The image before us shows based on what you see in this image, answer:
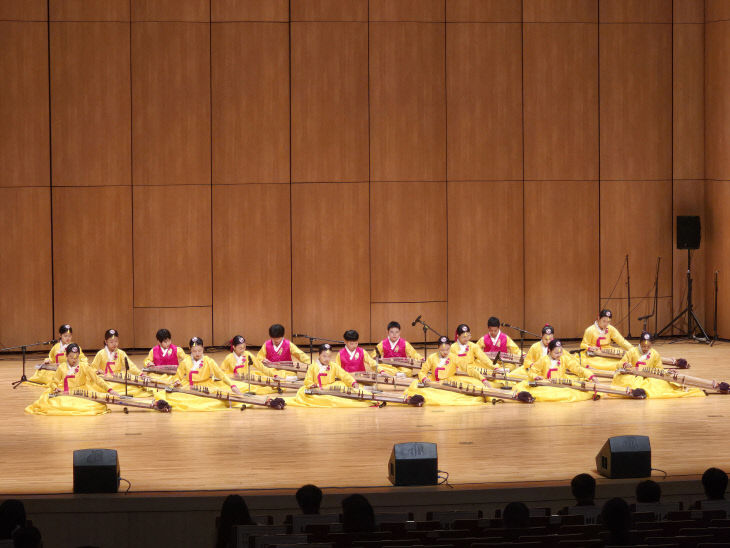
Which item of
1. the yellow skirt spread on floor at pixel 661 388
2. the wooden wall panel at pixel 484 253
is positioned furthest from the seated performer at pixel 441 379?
the wooden wall panel at pixel 484 253

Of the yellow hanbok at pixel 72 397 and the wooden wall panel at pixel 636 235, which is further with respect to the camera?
the wooden wall panel at pixel 636 235

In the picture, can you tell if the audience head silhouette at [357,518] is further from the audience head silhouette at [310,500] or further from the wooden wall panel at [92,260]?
the wooden wall panel at [92,260]

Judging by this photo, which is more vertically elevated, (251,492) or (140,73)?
(140,73)

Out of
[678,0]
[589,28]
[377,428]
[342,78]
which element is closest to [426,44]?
[342,78]

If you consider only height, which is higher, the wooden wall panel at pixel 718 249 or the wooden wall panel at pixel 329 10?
the wooden wall panel at pixel 329 10

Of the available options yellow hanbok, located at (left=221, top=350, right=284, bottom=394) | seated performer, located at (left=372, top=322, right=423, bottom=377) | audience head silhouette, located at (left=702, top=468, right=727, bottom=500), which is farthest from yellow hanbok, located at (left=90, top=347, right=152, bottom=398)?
audience head silhouette, located at (left=702, top=468, right=727, bottom=500)

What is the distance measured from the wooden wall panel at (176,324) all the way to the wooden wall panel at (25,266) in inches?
51.9

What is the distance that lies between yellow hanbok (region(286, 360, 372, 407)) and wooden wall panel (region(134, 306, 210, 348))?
441cm

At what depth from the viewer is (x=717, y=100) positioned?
1691cm

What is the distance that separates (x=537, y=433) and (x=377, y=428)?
5.30 feet

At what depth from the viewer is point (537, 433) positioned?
1091 cm

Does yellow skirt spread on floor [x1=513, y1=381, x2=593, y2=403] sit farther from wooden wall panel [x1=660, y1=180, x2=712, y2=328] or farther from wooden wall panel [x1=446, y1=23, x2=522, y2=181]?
wooden wall panel [x1=660, y1=180, x2=712, y2=328]

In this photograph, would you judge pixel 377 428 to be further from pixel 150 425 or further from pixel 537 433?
pixel 150 425

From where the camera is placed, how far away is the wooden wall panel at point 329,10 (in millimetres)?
16438
